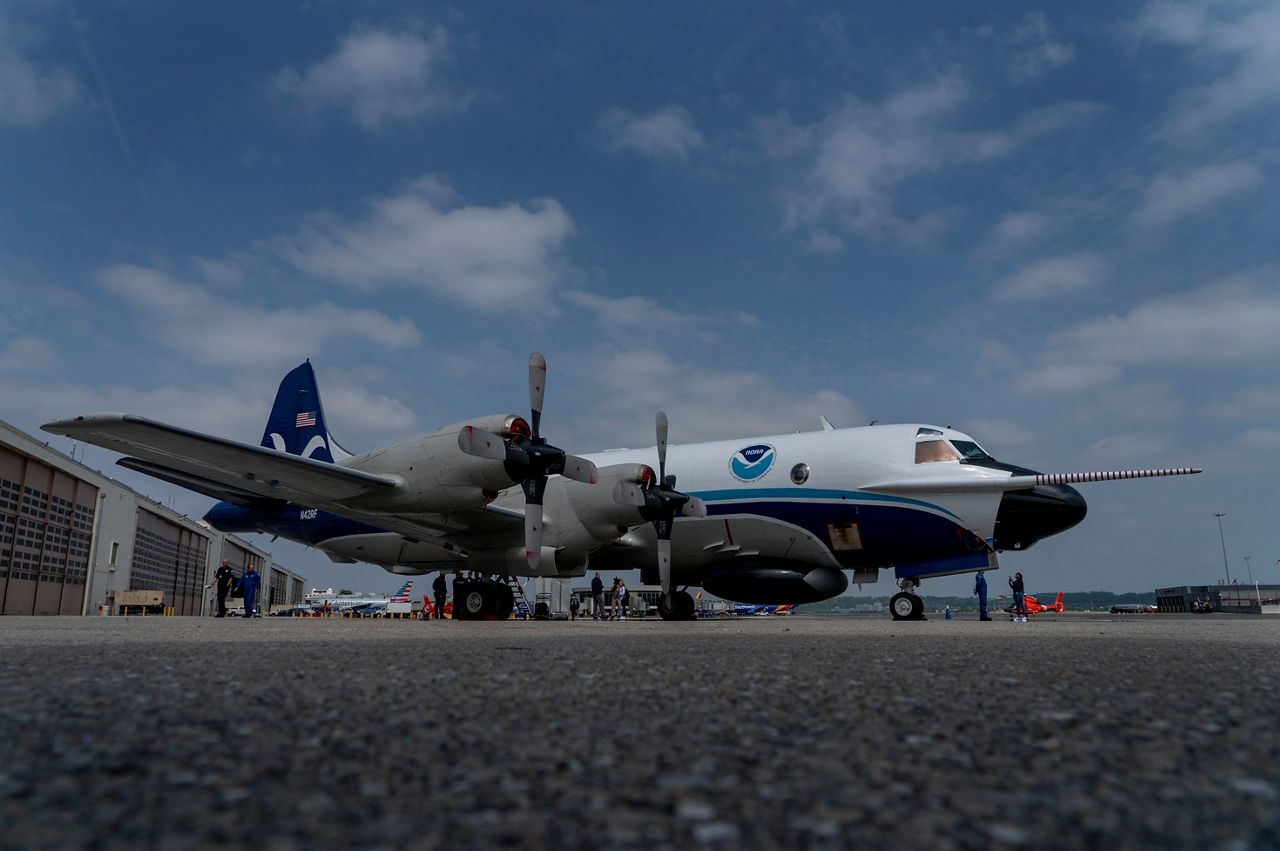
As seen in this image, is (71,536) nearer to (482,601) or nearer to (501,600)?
(482,601)

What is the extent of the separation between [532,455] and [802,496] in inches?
221

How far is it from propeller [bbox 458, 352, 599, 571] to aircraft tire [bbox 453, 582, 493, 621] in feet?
11.9

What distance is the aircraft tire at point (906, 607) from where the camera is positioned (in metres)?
14.8

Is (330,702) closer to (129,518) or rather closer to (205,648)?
(205,648)

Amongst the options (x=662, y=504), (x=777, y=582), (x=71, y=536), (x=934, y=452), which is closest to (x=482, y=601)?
(x=662, y=504)

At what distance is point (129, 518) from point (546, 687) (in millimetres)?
46112

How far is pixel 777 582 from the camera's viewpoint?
596 inches

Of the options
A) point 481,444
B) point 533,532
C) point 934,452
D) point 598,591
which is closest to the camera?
point 481,444

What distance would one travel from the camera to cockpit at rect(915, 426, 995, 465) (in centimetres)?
1421

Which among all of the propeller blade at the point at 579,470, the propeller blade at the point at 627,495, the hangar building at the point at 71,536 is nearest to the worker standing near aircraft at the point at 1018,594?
the propeller blade at the point at 627,495

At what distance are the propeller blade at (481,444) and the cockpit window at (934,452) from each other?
795 centimetres

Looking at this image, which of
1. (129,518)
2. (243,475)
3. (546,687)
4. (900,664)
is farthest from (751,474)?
(129,518)

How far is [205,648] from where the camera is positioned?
17.3 ft

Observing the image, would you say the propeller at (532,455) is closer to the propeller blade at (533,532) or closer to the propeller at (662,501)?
the propeller blade at (533,532)
